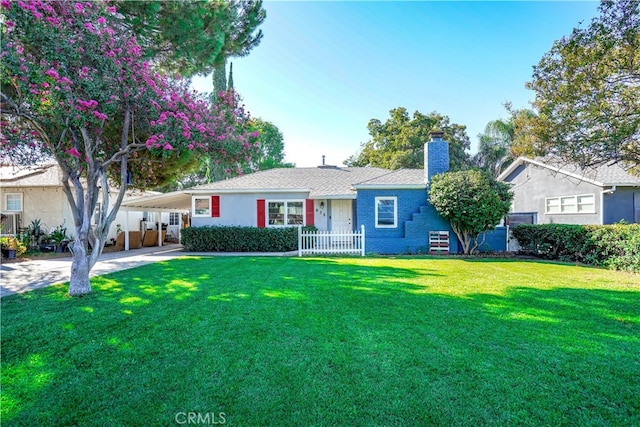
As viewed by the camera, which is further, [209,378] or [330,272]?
[330,272]

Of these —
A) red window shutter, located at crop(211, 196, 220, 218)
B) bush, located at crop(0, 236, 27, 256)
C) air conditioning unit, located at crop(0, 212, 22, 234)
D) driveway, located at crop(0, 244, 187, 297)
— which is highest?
red window shutter, located at crop(211, 196, 220, 218)

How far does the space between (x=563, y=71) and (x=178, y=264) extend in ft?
40.5

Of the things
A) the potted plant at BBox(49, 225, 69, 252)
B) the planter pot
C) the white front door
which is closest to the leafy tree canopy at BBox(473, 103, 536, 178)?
the white front door

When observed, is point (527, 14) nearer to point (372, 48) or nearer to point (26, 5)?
point (372, 48)

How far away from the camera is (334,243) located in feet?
41.8

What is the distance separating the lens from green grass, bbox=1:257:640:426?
94.3 inches

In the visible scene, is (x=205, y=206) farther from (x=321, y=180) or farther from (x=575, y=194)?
(x=575, y=194)

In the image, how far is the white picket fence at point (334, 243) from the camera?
12508mm

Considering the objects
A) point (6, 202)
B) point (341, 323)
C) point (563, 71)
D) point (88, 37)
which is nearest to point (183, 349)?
point (341, 323)

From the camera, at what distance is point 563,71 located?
26.3ft

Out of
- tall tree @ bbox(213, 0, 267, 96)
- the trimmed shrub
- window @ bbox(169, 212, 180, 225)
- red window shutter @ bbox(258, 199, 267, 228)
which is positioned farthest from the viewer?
window @ bbox(169, 212, 180, 225)

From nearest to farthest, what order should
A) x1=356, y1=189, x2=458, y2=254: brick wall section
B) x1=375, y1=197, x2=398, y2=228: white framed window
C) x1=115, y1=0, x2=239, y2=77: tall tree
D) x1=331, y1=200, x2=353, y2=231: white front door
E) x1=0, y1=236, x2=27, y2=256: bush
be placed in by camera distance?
x1=115, y1=0, x2=239, y2=77: tall tree, x1=0, y1=236, x2=27, y2=256: bush, x1=356, y1=189, x2=458, y2=254: brick wall section, x1=375, y1=197, x2=398, y2=228: white framed window, x1=331, y1=200, x2=353, y2=231: white front door

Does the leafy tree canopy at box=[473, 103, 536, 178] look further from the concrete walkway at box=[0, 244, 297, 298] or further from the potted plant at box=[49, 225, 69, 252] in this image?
the potted plant at box=[49, 225, 69, 252]

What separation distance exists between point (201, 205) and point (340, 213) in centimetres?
701
